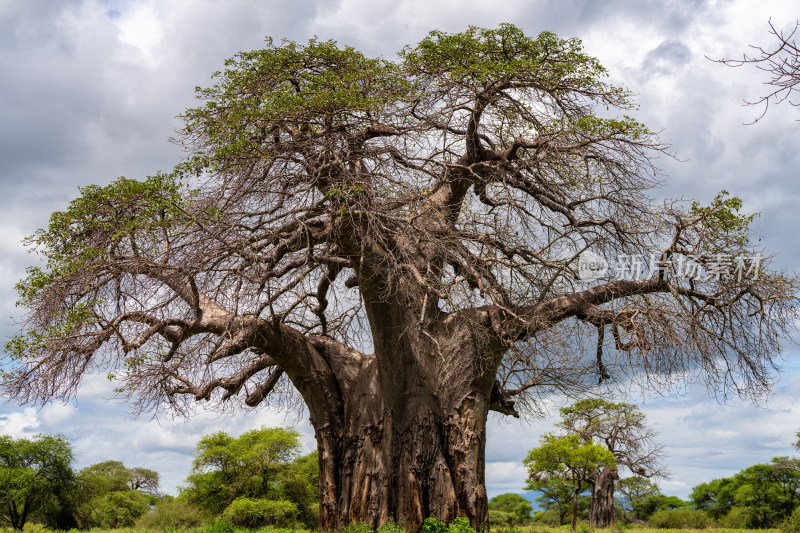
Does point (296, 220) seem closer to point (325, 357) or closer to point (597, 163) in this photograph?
point (325, 357)

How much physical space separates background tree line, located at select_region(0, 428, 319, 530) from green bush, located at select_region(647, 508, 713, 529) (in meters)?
12.8

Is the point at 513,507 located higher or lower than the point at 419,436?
lower

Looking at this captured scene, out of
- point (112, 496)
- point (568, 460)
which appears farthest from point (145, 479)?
point (568, 460)

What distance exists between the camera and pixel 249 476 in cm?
2100

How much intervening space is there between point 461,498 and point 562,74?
6.51 metres

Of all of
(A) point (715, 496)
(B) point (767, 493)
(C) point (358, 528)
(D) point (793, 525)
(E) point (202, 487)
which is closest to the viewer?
(C) point (358, 528)

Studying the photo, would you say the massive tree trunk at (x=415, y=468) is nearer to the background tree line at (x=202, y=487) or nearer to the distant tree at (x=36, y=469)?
the background tree line at (x=202, y=487)

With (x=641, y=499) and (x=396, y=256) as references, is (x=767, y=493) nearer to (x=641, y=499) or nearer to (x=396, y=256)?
(x=641, y=499)

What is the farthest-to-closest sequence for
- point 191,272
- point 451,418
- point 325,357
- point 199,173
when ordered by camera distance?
point 325,357, point 451,418, point 199,173, point 191,272

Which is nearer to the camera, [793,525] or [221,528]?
[221,528]

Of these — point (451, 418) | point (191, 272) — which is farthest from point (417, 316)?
point (191, 272)

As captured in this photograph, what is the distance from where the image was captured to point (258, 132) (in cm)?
986

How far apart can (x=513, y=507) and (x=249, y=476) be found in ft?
55.7

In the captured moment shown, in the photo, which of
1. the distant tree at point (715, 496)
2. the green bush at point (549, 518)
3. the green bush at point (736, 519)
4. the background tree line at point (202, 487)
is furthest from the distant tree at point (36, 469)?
the distant tree at point (715, 496)
